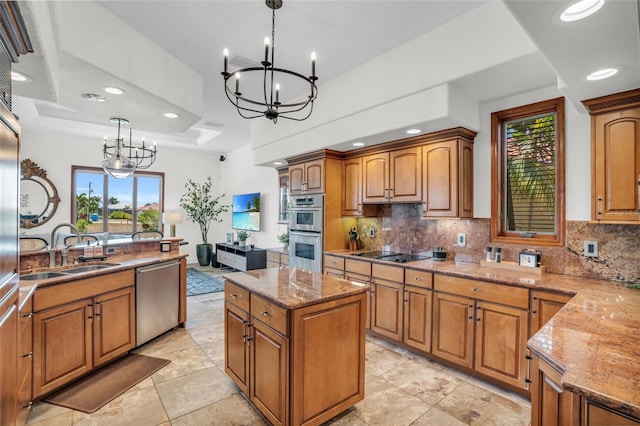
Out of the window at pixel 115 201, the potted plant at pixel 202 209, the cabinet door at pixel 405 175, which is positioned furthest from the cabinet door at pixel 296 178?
the window at pixel 115 201

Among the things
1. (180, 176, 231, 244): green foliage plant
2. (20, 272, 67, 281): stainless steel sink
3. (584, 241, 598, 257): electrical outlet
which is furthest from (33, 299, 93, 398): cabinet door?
(180, 176, 231, 244): green foliage plant

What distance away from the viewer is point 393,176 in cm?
375

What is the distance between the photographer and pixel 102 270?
9.21 feet

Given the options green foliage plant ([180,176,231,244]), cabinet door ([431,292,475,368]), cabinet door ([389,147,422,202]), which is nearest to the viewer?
cabinet door ([431,292,475,368])

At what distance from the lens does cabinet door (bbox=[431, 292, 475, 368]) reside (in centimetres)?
275

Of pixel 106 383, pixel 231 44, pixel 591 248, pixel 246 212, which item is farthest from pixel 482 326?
pixel 246 212

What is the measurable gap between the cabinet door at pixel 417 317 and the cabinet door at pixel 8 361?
293 centimetres

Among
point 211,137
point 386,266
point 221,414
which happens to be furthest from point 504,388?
point 211,137

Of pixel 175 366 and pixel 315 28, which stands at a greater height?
pixel 315 28

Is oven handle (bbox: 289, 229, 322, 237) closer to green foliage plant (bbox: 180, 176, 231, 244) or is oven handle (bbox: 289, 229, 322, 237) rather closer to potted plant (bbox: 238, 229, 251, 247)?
potted plant (bbox: 238, 229, 251, 247)

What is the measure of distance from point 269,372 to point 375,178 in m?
2.64

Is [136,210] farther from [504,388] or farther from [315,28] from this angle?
[504,388]

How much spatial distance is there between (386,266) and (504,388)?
1451 millimetres

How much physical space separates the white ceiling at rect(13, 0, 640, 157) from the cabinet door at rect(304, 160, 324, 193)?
1112 millimetres
